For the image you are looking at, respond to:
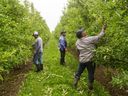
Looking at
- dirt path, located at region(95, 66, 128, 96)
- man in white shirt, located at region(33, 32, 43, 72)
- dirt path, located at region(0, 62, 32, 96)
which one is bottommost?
dirt path, located at region(95, 66, 128, 96)

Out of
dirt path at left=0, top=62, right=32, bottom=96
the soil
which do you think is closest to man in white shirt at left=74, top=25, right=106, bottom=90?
the soil

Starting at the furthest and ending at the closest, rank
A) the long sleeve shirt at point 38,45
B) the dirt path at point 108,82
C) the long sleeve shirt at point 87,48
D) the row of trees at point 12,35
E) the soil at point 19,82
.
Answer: the long sleeve shirt at point 38,45
the soil at point 19,82
the dirt path at point 108,82
the row of trees at point 12,35
the long sleeve shirt at point 87,48

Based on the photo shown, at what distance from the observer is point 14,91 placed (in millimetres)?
14531

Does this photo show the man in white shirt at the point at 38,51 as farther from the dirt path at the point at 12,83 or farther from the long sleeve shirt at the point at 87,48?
the long sleeve shirt at the point at 87,48

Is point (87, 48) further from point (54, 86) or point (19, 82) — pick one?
point (19, 82)

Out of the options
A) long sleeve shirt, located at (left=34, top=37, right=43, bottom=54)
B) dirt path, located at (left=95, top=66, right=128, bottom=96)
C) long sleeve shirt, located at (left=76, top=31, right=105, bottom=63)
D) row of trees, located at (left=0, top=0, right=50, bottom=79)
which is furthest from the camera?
long sleeve shirt, located at (left=34, top=37, right=43, bottom=54)

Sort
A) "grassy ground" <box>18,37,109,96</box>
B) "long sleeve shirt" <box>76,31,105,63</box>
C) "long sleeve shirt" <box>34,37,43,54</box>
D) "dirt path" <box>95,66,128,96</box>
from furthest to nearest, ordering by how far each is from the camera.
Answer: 1. "long sleeve shirt" <box>34,37,43,54</box>
2. "dirt path" <box>95,66,128,96</box>
3. "grassy ground" <box>18,37,109,96</box>
4. "long sleeve shirt" <box>76,31,105,63</box>

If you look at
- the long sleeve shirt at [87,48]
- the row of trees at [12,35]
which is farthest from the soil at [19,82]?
the long sleeve shirt at [87,48]

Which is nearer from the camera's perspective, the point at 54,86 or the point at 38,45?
the point at 54,86

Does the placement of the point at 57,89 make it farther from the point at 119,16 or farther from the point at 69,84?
the point at 119,16

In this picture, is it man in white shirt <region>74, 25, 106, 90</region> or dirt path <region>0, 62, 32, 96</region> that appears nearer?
man in white shirt <region>74, 25, 106, 90</region>

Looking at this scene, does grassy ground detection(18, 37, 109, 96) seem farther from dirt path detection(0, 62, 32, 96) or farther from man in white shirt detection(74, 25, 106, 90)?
man in white shirt detection(74, 25, 106, 90)

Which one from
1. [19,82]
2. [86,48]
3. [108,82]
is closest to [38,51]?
[19,82]

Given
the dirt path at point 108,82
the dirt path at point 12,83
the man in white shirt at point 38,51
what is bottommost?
the dirt path at point 108,82
